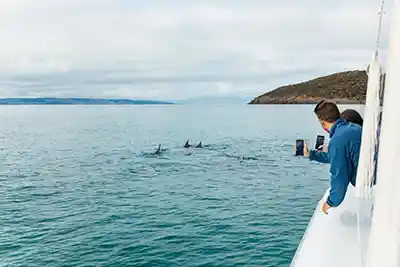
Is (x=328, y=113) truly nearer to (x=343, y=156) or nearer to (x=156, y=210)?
(x=343, y=156)

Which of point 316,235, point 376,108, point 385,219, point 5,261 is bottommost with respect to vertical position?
point 5,261

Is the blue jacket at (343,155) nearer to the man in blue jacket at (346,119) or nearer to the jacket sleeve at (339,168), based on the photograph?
the jacket sleeve at (339,168)

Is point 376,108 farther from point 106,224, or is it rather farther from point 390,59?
point 106,224

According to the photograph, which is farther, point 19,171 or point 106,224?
point 19,171

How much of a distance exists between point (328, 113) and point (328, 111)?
28 millimetres

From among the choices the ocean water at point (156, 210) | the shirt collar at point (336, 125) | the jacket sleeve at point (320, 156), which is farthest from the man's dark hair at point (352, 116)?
the ocean water at point (156, 210)

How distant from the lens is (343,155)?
17.8 ft

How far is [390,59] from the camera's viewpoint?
2.32 meters

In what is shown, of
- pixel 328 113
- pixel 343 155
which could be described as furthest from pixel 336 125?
pixel 343 155

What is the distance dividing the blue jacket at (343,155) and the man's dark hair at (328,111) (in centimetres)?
36

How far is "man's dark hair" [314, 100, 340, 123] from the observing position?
19.2 ft

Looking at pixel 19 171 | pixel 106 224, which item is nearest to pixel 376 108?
pixel 106 224

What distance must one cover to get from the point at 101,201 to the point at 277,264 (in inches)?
397

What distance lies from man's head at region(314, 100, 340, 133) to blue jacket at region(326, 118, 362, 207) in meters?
0.36
